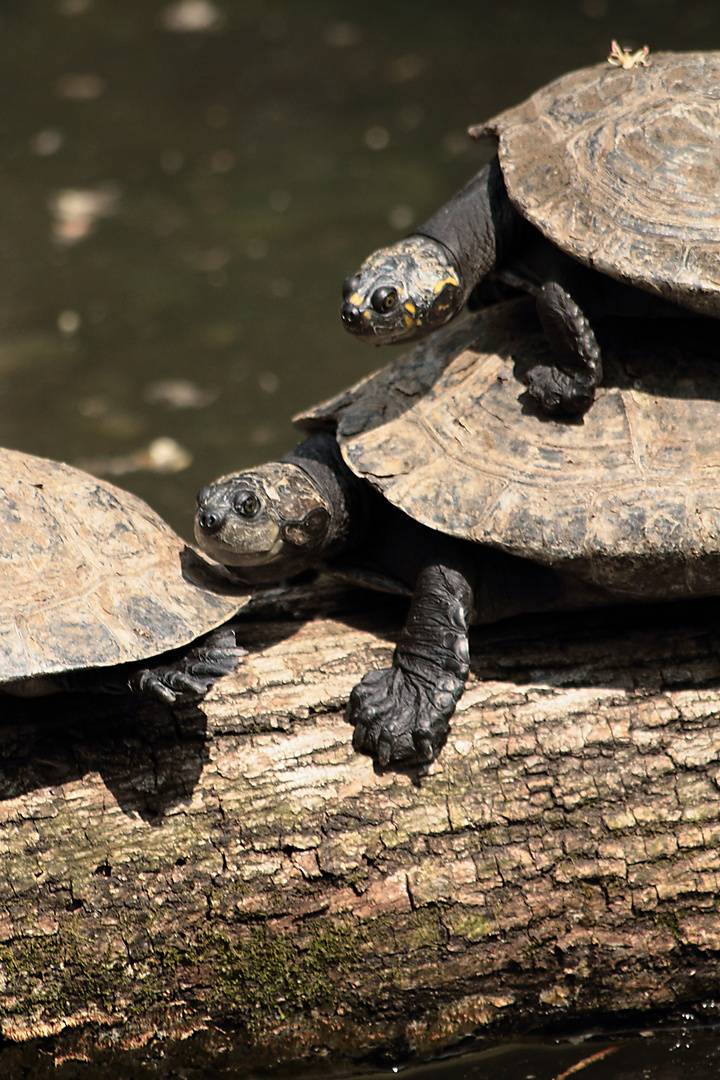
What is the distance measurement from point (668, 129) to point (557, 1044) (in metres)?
2.77

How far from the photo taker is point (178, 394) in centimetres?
639

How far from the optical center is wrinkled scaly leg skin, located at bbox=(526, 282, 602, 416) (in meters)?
2.95

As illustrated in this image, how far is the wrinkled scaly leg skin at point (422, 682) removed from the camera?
2775 millimetres

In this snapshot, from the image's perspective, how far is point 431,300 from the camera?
3.05 m

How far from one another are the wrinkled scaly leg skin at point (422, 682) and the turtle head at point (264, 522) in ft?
1.34

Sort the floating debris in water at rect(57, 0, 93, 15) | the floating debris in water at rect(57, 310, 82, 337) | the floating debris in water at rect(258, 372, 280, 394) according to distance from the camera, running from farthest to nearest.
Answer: the floating debris in water at rect(57, 0, 93, 15), the floating debris in water at rect(57, 310, 82, 337), the floating debris in water at rect(258, 372, 280, 394)

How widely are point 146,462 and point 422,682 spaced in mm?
3378

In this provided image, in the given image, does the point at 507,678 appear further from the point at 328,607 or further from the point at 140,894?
the point at 140,894

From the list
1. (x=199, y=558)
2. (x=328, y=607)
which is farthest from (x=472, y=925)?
(x=199, y=558)

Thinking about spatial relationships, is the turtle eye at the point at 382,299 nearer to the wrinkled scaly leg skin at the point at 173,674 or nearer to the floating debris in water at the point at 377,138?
the wrinkled scaly leg skin at the point at 173,674

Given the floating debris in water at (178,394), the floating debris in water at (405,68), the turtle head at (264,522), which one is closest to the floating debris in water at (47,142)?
the floating debris in water at (405,68)

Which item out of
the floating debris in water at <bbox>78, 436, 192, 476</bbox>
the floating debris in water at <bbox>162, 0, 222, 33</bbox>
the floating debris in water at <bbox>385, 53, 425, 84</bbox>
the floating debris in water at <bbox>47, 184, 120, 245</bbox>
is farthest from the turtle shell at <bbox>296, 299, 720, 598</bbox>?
the floating debris in water at <bbox>162, 0, 222, 33</bbox>

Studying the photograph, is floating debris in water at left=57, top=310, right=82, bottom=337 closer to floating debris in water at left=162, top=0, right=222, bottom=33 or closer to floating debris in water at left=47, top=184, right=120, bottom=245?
floating debris in water at left=47, top=184, right=120, bottom=245

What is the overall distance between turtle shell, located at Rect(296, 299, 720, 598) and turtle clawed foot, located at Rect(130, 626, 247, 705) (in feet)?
2.26
